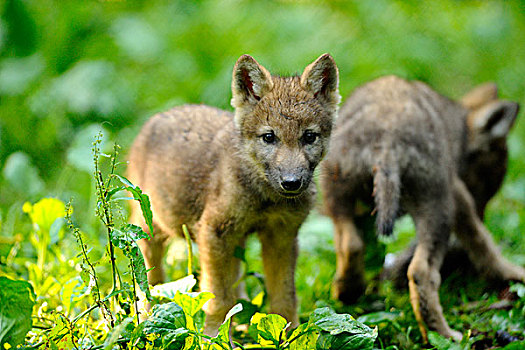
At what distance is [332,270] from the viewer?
5.10 metres

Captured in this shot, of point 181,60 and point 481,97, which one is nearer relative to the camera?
point 481,97

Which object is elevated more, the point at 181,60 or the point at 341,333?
the point at 181,60

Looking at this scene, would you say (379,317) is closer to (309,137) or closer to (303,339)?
(303,339)

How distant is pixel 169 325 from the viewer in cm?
305

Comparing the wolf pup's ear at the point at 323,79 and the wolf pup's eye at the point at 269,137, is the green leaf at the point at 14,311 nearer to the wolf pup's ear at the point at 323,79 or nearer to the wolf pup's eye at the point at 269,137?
the wolf pup's eye at the point at 269,137

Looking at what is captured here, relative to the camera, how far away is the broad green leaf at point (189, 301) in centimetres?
328

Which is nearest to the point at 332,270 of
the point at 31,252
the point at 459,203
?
the point at 459,203

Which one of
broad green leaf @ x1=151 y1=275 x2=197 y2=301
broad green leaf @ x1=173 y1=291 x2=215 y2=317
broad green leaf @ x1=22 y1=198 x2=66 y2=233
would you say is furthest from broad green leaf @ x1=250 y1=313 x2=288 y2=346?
broad green leaf @ x1=22 y1=198 x2=66 y2=233

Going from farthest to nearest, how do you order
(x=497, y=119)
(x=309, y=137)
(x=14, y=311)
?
(x=497, y=119) < (x=309, y=137) < (x=14, y=311)

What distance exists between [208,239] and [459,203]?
2.22 m

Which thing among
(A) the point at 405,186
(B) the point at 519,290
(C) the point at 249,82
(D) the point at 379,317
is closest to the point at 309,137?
(C) the point at 249,82

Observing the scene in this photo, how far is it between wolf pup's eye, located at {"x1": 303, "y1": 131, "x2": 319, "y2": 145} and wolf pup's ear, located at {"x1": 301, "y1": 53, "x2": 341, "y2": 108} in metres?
0.26

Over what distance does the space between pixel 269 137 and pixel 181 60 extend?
538 cm

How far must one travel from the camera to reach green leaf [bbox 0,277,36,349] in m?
2.87
